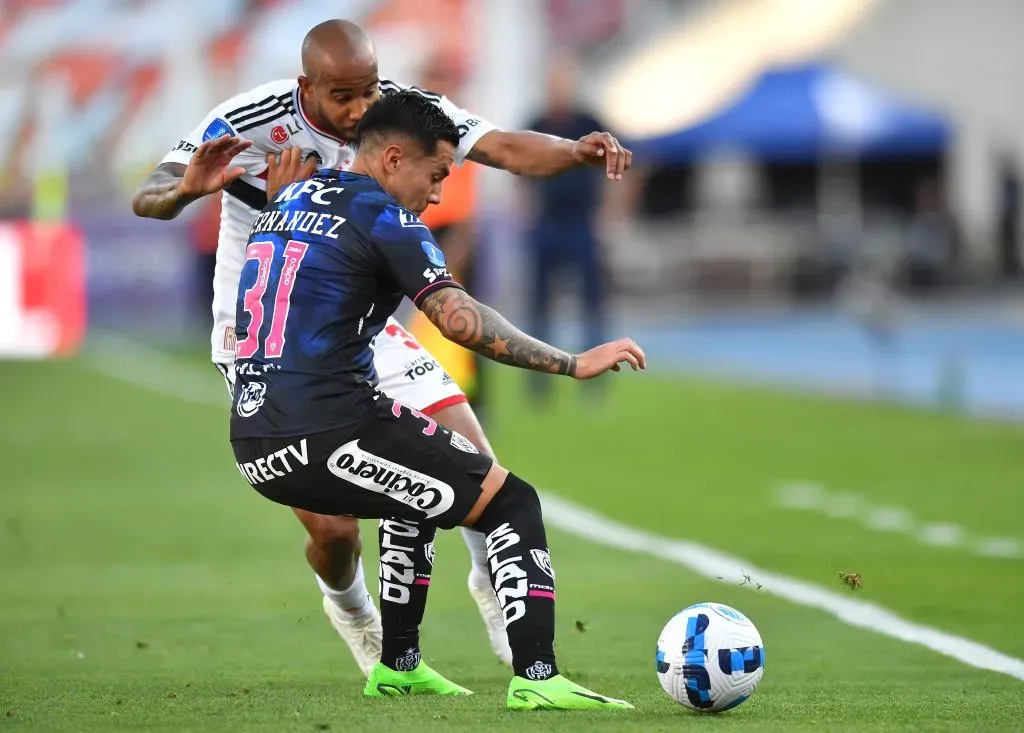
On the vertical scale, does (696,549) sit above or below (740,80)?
below

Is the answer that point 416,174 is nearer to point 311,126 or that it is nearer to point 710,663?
point 311,126

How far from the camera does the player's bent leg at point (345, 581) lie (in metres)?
6.73

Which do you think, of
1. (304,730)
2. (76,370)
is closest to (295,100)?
(304,730)

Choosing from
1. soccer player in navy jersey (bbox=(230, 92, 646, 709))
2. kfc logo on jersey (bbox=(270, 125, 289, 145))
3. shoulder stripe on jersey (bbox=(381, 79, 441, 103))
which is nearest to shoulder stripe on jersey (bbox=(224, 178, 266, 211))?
kfc logo on jersey (bbox=(270, 125, 289, 145))

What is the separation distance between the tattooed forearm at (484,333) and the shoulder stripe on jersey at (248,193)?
4.79 ft

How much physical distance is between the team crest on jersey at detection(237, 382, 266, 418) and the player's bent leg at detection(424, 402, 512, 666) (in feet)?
3.85

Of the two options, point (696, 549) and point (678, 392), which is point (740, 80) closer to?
point (678, 392)

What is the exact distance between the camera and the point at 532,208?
64.7 ft

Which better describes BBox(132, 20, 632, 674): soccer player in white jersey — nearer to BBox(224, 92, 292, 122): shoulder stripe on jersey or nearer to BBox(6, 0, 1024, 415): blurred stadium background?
BBox(224, 92, 292, 122): shoulder stripe on jersey

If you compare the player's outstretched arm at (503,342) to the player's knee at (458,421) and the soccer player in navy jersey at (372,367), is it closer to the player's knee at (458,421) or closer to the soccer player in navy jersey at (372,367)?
the soccer player in navy jersey at (372,367)

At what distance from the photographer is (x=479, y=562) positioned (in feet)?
24.2

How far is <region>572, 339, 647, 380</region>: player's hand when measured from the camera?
5590mm

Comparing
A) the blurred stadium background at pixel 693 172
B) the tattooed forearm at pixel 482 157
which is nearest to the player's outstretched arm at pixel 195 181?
the tattooed forearm at pixel 482 157

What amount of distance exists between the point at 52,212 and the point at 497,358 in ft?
95.6
